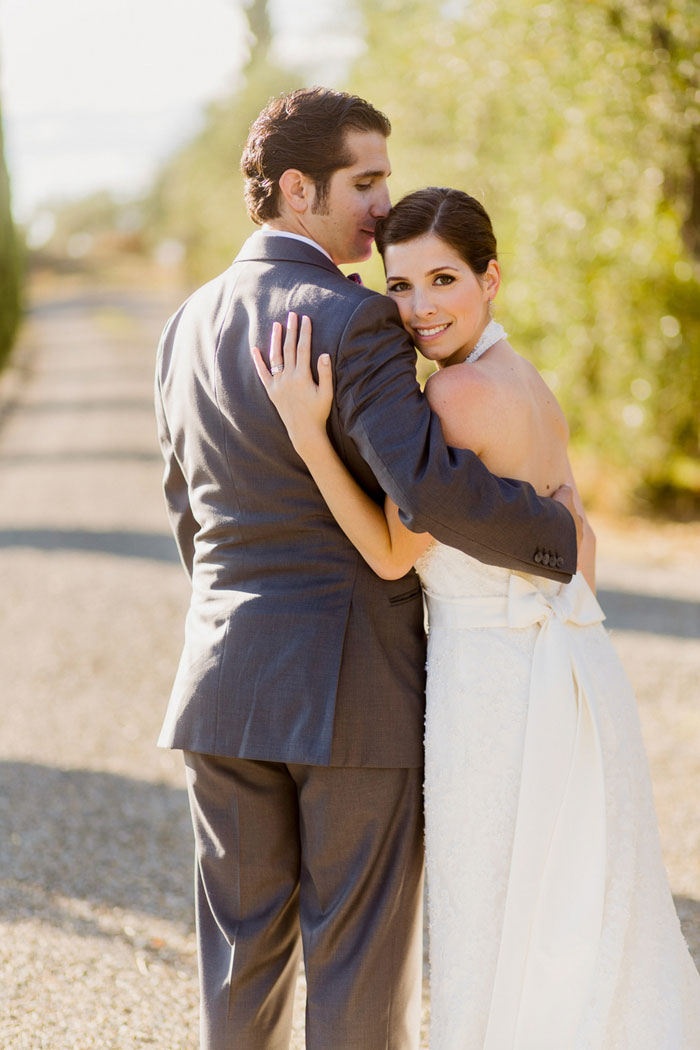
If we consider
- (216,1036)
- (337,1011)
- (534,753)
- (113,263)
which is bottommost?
(216,1036)

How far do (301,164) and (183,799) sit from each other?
132 inches

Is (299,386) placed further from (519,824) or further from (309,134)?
(519,824)

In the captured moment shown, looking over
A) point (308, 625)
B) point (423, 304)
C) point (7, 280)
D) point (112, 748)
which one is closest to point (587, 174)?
point (112, 748)

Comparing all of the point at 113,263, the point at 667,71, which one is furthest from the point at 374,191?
the point at 113,263

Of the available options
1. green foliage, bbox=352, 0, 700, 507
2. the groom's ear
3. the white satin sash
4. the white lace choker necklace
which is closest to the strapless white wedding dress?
the white satin sash

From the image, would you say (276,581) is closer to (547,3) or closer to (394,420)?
(394,420)

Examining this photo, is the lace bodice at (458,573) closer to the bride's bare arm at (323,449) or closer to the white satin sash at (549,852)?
the white satin sash at (549,852)

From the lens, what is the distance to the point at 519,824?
2139 millimetres

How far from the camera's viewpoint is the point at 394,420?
6.08 ft

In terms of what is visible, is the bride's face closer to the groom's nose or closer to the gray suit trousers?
the groom's nose

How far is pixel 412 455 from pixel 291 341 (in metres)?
Result: 0.31

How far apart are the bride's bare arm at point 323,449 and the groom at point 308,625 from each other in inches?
1.4

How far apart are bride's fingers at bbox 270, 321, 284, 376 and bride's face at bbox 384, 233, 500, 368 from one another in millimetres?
278

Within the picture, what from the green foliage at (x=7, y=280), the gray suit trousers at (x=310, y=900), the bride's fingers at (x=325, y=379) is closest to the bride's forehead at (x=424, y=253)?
the bride's fingers at (x=325, y=379)
